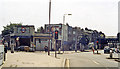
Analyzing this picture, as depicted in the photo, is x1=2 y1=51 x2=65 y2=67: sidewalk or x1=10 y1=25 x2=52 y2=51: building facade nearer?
x1=2 y1=51 x2=65 y2=67: sidewalk

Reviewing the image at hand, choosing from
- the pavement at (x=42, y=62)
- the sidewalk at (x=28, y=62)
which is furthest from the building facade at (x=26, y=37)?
the sidewalk at (x=28, y=62)

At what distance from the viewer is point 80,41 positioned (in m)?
89.4

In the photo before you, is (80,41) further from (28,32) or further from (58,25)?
(28,32)

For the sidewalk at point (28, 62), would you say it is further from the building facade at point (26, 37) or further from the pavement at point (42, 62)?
the building facade at point (26, 37)

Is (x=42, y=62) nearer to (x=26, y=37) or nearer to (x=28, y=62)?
(x=28, y=62)

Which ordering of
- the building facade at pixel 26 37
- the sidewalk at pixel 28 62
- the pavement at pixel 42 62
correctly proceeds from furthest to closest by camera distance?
the building facade at pixel 26 37
the pavement at pixel 42 62
the sidewalk at pixel 28 62

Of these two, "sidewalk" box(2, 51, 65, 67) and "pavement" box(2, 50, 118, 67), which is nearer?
"sidewalk" box(2, 51, 65, 67)

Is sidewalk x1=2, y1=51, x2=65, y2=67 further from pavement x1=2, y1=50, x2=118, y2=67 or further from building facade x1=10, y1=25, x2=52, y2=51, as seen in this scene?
building facade x1=10, y1=25, x2=52, y2=51

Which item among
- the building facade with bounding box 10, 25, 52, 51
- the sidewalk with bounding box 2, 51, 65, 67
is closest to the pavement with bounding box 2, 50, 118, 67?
the sidewalk with bounding box 2, 51, 65, 67

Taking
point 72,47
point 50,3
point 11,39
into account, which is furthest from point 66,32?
point 50,3

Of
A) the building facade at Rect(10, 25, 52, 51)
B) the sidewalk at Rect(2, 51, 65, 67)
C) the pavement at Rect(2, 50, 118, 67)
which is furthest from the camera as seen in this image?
the building facade at Rect(10, 25, 52, 51)

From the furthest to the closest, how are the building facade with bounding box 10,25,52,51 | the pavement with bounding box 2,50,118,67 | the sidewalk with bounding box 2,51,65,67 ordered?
1. the building facade with bounding box 10,25,52,51
2. the pavement with bounding box 2,50,118,67
3. the sidewalk with bounding box 2,51,65,67

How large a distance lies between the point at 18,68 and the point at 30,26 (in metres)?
51.9

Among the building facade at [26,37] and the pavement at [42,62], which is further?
the building facade at [26,37]
